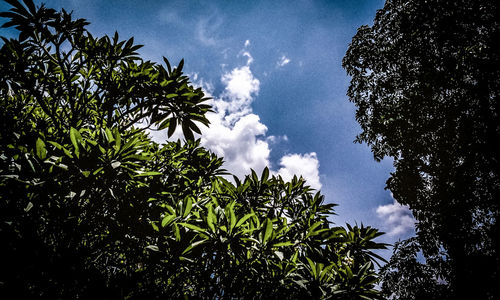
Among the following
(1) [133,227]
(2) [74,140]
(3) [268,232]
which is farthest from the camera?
(1) [133,227]

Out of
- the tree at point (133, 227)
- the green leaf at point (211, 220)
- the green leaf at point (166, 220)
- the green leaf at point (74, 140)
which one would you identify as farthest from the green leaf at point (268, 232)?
the green leaf at point (74, 140)

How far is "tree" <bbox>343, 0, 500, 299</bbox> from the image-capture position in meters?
7.24

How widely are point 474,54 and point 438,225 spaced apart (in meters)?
6.33

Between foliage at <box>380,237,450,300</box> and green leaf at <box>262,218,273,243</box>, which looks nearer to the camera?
green leaf at <box>262,218,273,243</box>

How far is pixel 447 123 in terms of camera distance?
27.6 feet

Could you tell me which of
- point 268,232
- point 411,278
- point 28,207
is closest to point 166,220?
point 268,232

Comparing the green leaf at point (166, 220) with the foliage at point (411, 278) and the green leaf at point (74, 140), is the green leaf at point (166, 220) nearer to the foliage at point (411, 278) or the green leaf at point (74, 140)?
the green leaf at point (74, 140)

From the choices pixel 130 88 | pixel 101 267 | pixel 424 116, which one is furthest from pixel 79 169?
pixel 424 116

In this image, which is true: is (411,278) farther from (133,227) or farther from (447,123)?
(133,227)

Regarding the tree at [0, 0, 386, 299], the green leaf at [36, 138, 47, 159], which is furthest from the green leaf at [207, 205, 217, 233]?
the green leaf at [36, 138, 47, 159]

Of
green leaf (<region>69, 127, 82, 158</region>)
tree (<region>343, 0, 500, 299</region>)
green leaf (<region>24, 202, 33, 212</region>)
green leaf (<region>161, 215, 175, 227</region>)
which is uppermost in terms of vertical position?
tree (<region>343, 0, 500, 299</region>)

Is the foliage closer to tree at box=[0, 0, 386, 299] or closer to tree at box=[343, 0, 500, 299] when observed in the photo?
tree at box=[343, 0, 500, 299]

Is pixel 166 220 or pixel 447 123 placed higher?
pixel 447 123

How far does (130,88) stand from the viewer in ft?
12.0
